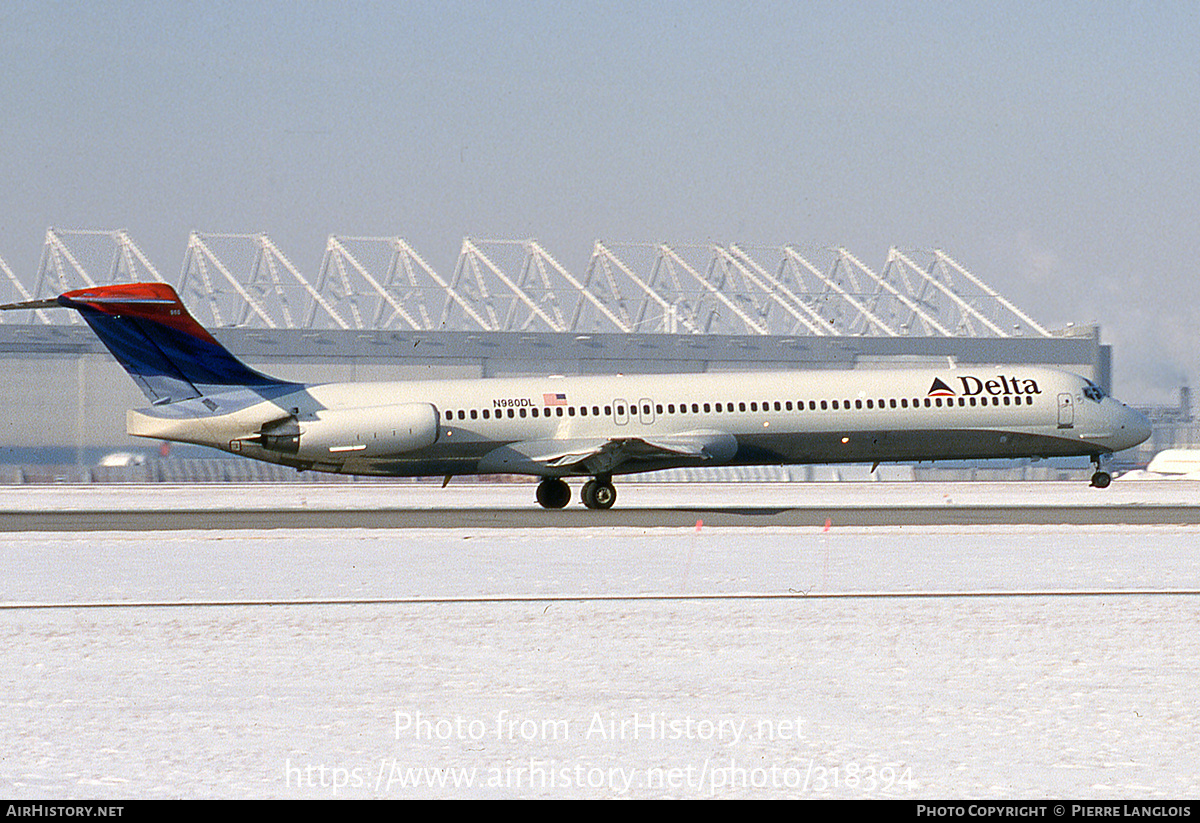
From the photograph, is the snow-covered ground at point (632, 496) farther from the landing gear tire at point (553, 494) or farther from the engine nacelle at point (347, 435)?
the engine nacelle at point (347, 435)

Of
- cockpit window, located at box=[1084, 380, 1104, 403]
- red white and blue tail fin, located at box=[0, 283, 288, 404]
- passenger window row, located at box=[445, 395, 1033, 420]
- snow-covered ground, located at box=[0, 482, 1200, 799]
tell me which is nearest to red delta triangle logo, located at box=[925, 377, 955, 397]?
passenger window row, located at box=[445, 395, 1033, 420]

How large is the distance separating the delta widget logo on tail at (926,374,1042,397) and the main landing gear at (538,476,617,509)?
8626 millimetres

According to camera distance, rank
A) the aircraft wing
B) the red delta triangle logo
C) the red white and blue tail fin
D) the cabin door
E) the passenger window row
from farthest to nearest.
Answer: the cabin door, the red delta triangle logo, the passenger window row, the aircraft wing, the red white and blue tail fin

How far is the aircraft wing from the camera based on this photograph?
3231 cm

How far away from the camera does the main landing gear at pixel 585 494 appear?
32656 mm

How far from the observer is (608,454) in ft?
106

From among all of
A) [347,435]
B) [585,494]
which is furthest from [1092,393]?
[347,435]

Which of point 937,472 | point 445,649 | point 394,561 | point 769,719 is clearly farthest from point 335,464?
point 937,472

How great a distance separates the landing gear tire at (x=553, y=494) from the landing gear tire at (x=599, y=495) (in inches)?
40.1

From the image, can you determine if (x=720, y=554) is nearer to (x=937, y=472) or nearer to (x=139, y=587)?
(x=139, y=587)

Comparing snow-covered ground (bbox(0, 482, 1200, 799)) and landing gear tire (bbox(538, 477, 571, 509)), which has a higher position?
snow-covered ground (bbox(0, 482, 1200, 799))

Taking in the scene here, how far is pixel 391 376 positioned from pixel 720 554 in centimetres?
9707

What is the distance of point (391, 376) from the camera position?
115 meters

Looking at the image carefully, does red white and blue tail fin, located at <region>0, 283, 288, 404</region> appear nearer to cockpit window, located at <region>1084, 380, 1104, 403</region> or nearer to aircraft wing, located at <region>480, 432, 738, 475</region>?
aircraft wing, located at <region>480, 432, 738, 475</region>
